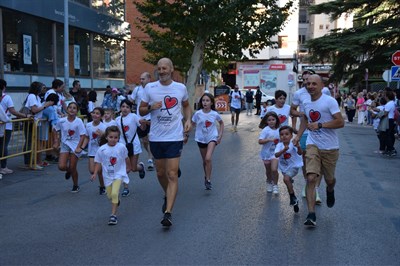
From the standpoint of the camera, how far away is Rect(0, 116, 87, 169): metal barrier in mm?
10555

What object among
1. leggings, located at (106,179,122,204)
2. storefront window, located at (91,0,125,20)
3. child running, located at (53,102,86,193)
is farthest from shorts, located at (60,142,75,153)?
storefront window, located at (91,0,125,20)

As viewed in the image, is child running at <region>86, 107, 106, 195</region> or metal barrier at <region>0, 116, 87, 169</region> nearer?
child running at <region>86, 107, 106, 195</region>

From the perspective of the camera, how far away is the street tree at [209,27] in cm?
2133

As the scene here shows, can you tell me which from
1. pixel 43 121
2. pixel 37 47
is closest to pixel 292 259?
pixel 43 121

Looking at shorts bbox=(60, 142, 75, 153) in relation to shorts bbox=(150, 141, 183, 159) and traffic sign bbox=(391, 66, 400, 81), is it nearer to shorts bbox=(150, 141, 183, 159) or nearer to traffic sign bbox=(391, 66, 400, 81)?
shorts bbox=(150, 141, 183, 159)

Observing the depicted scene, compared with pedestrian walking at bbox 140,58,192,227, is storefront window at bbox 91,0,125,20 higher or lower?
higher

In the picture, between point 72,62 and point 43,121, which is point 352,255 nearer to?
point 43,121

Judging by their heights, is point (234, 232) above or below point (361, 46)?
below

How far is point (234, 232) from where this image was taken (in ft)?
19.0

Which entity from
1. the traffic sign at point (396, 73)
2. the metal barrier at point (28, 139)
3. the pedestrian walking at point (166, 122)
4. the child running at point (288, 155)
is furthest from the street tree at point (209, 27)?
the pedestrian walking at point (166, 122)

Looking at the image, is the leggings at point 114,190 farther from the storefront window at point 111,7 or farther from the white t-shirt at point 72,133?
the storefront window at point 111,7

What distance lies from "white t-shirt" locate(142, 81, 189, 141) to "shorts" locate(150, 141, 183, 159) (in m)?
0.05

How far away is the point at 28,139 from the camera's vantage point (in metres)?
10.9

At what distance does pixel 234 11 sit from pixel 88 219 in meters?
16.7
